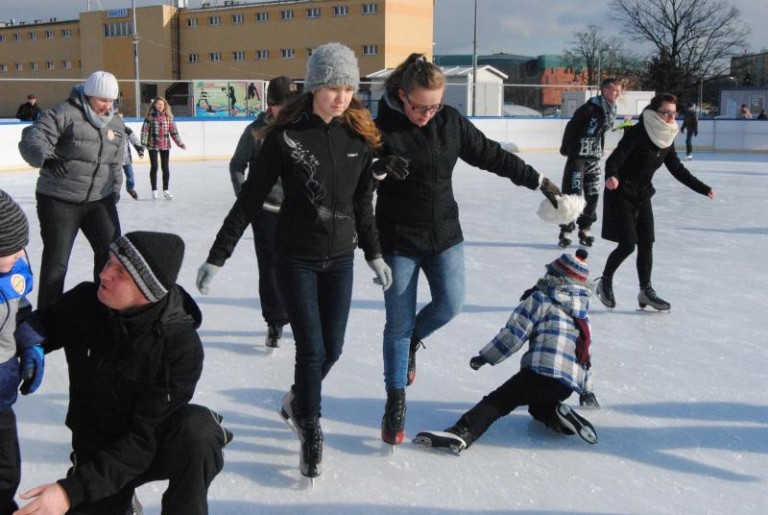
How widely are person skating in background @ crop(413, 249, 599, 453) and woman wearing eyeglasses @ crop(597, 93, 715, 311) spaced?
75.1 inches

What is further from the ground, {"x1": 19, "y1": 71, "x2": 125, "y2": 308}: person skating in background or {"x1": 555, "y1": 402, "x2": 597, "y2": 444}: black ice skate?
{"x1": 19, "y1": 71, "x2": 125, "y2": 308}: person skating in background

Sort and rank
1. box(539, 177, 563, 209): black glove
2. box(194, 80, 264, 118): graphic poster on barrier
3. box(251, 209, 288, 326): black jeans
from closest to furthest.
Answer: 1. box(539, 177, 563, 209): black glove
2. box(251, 209, 288, 326): black jeans
3. box(194, 80, 264, 118): graphic poster on barrier

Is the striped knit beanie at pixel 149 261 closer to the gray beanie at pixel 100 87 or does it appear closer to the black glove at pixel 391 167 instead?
the black glove at pixel 391 167

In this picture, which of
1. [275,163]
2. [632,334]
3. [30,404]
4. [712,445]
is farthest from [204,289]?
[632,334]

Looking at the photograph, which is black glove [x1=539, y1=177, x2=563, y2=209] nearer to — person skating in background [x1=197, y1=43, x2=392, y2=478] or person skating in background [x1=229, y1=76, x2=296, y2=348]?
person skating in background [x1=197, y1=43, x2=392, y2=478]

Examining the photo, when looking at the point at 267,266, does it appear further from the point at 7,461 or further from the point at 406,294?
the point at 7,461

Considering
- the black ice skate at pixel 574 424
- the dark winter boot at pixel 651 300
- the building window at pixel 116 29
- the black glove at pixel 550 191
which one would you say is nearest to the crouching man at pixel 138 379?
the black ice skate at pixel 574 424

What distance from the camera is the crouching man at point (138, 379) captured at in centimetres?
187

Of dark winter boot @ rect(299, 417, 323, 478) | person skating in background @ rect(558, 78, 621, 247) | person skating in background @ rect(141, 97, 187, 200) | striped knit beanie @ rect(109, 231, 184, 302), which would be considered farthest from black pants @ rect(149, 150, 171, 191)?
striped knit beanie @ rect(109, 231, 184, 302)

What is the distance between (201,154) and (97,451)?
15545 millimetres

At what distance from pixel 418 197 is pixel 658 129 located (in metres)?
2.42

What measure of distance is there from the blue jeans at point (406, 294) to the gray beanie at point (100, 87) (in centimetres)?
186

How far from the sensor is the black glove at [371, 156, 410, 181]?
274 cm

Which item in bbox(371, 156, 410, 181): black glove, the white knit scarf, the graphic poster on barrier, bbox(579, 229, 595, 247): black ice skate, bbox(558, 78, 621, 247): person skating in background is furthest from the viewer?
the graphic poster on barrier
